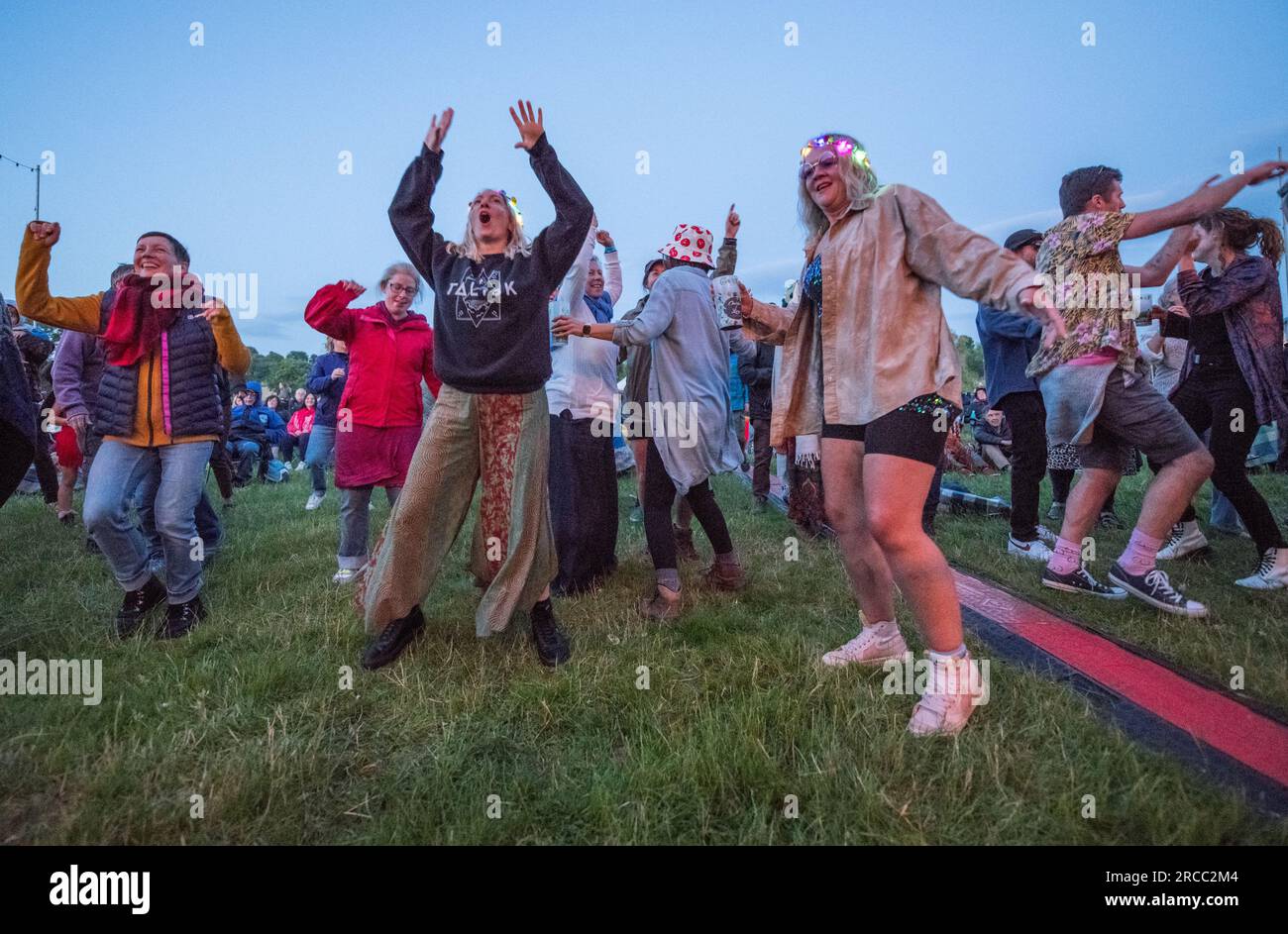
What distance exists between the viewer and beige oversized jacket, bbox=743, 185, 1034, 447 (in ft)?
7.66

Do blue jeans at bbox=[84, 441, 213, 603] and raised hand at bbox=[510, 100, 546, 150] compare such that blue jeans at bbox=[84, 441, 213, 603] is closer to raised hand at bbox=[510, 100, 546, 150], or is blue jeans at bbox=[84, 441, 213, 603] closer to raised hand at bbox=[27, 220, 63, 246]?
raised hand at bbox=[27, 220, 63, 246]

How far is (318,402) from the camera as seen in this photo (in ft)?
25.6

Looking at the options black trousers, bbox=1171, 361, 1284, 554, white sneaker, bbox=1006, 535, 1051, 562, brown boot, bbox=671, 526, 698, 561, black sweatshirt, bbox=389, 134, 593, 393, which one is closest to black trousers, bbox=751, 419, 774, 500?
brown boot, bbox=671, 526, 698, 561

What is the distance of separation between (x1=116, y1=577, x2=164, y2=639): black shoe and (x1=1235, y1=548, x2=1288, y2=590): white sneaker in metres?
6.43

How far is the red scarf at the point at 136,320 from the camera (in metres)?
3.56

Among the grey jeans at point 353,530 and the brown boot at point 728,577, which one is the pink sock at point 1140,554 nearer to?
the brown boot at point 728,577

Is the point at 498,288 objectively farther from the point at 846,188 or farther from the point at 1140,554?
the point at 1140,554

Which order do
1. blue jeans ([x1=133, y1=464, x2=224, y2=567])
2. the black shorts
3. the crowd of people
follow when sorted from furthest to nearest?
blue jeans ([x1=133, y1=464, x2=224, y2=567]) < the crowd of people < the black shorts

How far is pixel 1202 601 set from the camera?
12.0ft

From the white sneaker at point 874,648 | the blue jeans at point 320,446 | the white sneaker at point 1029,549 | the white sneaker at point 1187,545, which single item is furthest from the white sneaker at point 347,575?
the white sneaker at point 1187,545

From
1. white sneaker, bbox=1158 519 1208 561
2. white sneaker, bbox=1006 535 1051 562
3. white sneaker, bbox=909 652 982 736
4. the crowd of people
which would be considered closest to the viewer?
white sneaker, bbox=909 652 982 736
